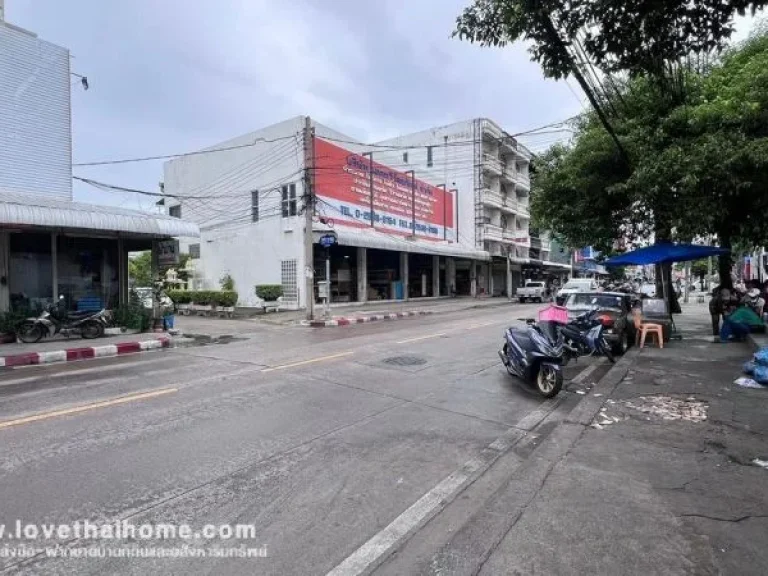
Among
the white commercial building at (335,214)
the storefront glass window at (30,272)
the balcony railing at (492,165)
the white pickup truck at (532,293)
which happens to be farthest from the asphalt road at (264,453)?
the balcony railing at (492,165)

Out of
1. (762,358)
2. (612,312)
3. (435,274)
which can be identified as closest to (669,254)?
(612,312)

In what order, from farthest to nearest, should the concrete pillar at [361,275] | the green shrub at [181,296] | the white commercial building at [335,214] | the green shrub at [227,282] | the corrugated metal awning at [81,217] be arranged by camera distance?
the concrete pillar at [361,275]
the green shrub at [227,282]
the green shrub at [181,296]
the white commercial building at [335,214]
the corrugated metal awning at [81,217]

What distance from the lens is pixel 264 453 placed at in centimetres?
515

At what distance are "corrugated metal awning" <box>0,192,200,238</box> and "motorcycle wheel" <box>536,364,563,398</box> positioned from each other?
1245 cm

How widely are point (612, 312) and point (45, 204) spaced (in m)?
15.1

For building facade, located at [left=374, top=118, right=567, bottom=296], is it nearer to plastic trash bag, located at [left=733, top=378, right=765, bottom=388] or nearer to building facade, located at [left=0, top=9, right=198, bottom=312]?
building facade, located at [left=0, top=9, right=198, bottom=312]

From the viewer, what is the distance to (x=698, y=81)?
14.6 metres

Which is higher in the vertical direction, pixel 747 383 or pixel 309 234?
pixel 309 234

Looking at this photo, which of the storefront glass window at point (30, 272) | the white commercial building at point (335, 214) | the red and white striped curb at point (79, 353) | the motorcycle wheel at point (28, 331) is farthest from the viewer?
the white commercial building at point (335, 214)

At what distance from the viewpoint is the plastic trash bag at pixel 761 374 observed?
8.22 meters

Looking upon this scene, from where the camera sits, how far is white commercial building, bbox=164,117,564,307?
2658 centimetres

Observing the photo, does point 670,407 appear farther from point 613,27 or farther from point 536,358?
point 613,27

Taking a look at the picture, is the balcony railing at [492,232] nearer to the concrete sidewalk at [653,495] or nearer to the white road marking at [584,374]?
the white road marking at [584,374]

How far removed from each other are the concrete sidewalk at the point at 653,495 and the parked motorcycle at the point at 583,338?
7.63ft
